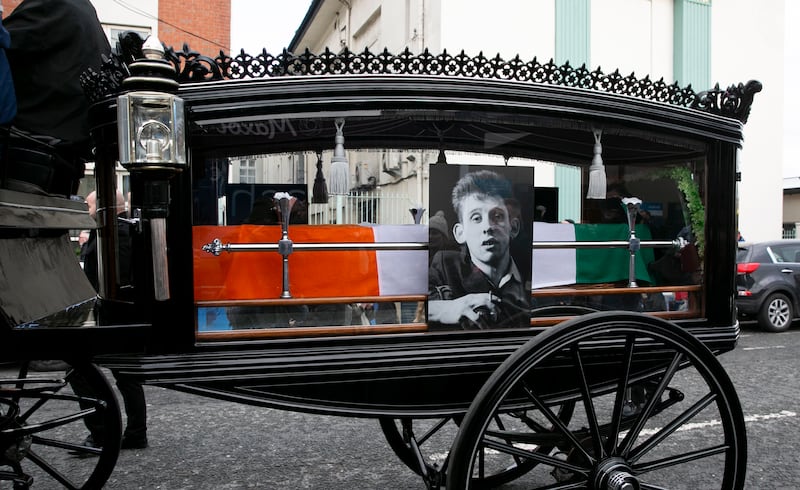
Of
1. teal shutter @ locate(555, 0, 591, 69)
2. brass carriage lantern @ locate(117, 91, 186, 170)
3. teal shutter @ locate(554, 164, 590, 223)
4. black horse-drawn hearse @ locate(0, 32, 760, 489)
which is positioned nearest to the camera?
brass carriage lantern @ locate(117, 91, 186, 170)

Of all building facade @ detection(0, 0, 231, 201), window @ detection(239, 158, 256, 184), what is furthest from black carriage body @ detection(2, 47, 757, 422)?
building facade @ detection(0, 0, 231, 201)

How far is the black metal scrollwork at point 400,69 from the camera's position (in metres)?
2.13

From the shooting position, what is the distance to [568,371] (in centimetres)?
251

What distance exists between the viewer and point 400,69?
2283 millimetres

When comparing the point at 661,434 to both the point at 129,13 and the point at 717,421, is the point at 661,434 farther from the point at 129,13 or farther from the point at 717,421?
the point at 129,13

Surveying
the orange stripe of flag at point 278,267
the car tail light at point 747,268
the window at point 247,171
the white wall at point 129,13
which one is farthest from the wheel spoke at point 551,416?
the white wall at point 129,13

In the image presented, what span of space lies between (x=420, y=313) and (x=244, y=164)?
1109mm

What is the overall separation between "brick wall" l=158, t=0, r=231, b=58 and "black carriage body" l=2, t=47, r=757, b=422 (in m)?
11.3

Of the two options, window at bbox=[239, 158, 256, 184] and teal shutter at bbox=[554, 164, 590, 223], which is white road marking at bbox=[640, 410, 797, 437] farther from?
window at bbox=[239, 158, 256, 184]

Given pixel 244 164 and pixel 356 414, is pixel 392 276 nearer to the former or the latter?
pixel 356 414

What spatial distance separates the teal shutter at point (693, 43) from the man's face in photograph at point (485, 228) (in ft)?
37.2

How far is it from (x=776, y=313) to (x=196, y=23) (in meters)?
11.6

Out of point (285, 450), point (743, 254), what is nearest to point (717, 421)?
point (285, 450)

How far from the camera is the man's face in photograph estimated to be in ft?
7.79
